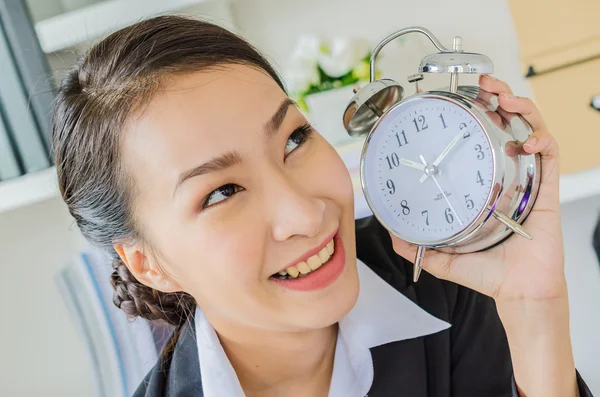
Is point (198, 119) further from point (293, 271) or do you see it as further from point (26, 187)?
point (26, 187)

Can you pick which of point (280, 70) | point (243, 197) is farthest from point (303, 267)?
point (280, 70)

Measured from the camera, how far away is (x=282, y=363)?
1030 mm

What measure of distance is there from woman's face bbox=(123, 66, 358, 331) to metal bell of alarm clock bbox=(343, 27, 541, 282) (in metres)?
0.09

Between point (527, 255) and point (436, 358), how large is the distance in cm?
29

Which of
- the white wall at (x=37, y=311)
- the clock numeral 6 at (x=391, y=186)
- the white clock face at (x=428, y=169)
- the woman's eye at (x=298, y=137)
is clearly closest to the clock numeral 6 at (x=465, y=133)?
the white clock face at (x=428, y=169)

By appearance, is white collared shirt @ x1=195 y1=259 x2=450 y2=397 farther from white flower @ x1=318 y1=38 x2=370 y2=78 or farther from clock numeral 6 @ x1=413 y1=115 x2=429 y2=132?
white flower @ x1=318 y1=38 x2=370 y2=78

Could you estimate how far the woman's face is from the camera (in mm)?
761

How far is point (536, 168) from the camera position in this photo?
769mm

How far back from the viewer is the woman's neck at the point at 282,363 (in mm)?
1001

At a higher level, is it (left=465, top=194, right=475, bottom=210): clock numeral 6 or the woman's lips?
(left=465, top=194, right=475, bottom=210): clock numeral 6

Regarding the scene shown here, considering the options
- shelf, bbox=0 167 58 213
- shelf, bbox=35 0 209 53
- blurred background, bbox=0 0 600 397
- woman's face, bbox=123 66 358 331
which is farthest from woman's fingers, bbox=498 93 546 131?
shelf, bbox=0 167 58 213

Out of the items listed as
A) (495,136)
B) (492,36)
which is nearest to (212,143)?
(495,136)

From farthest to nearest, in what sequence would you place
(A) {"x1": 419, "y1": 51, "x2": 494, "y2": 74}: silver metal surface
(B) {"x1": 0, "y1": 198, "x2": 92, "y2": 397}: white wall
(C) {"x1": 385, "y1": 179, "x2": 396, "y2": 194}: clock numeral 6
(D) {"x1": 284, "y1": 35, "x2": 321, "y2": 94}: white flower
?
(B) {"x1": 0, "y1": 198, "x2": 92, "y2": 397}: white wall
(D) {"x1": 284, "y1": 35, "x2": 321, "y2": 94}: white flower
(C) {"x1": 385, "y1": 179, "x2": 396, "y2": 194}: clock numeral 6
(A) {"x1": 419, "y1": 51, "x2": 494, "y2": 74}: silver metal surface

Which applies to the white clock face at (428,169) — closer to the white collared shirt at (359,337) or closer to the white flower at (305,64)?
the white collared shirt at (359,337)
